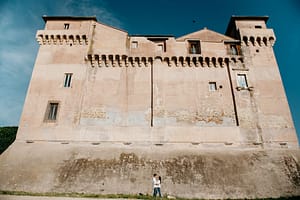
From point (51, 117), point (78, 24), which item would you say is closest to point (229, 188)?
point (51, 117)

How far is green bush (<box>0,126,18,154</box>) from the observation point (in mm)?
25438

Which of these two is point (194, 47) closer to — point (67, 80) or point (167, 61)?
point (167, 61)

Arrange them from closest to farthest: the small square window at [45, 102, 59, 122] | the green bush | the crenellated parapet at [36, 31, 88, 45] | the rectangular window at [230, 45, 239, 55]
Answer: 1. the small square window at [45, 102, 59, 122]
2. the crenellated parapet at [36, 31, 88, 45]
3. the rectangular window at [230, 45, 239, 55]
4. the green bush

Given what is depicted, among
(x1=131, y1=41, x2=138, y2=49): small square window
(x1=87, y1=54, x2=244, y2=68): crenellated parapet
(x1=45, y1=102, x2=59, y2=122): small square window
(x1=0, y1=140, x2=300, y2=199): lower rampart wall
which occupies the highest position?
(x1=131, y1=41, x2=138, y2=49): small square window

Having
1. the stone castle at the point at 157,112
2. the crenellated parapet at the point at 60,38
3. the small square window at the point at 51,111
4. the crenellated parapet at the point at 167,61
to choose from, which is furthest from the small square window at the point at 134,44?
the small square window at the point at 51,111

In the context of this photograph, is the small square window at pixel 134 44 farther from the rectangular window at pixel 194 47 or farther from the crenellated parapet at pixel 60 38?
the rectangular window at pixel 194 47

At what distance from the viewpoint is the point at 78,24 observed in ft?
68.2

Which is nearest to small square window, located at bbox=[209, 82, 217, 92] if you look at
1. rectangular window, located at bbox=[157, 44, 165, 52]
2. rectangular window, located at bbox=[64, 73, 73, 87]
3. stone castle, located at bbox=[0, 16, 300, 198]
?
stone castle, located at bbox=[0, 16, 300, 198]

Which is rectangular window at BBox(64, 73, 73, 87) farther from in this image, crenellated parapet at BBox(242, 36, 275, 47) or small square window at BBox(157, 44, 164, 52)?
crenellated parapet at BBox(242, 36, 275, 47)

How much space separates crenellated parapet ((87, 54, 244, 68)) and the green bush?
15602 millimetres

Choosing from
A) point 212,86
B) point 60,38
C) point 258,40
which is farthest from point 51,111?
point 258,40

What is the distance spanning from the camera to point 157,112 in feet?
57.0

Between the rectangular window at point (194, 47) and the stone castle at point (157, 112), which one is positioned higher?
the rectangular window at point (194, 47)

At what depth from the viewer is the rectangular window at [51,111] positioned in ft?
55.9
